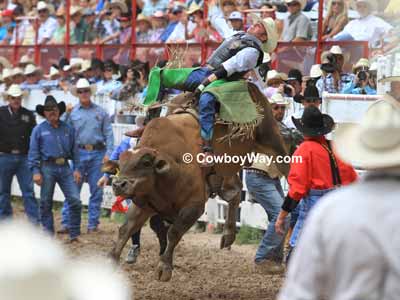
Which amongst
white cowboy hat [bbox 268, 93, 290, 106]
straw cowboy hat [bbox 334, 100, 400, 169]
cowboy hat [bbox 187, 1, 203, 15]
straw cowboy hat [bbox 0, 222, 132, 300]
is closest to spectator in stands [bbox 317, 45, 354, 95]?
white cowboy hat [bbox 268, 93, 290, 106]

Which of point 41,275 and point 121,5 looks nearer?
point 41,275

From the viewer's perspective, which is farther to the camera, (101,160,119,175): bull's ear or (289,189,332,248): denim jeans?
(101,160,119,175): bull's ear

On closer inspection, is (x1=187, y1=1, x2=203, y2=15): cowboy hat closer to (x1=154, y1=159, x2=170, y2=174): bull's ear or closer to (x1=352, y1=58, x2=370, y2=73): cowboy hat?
(x1=352, y1=58, x2=370, y2=73): cowboy hat

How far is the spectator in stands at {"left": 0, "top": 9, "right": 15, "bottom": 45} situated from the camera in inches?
735

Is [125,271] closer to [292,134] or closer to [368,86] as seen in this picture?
[292,134]

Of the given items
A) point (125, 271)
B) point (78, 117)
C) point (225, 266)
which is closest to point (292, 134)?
point (225, 266)

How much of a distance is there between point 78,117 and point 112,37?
3321mm

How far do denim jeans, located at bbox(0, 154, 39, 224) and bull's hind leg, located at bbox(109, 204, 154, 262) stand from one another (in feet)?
13.2

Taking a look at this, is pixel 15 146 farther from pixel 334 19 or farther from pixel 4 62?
pixel 4 62

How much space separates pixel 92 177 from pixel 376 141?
9.85 m

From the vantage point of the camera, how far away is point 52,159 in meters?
11.7

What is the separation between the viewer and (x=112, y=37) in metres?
15.5

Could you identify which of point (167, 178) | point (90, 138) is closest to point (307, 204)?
point (167, 178)

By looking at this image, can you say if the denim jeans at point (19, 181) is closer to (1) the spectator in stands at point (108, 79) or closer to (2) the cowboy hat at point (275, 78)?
(1) the spectator in stands at point (108, 79)
